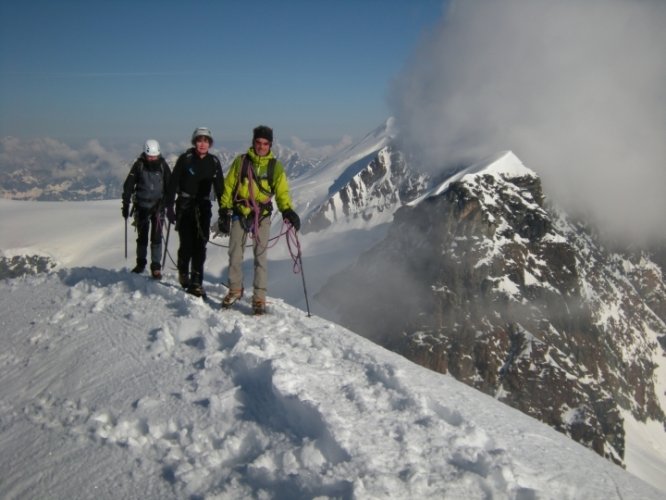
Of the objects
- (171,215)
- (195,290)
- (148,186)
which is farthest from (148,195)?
(195,290)

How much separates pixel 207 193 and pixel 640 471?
478 ft

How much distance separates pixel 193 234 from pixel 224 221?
159 cm

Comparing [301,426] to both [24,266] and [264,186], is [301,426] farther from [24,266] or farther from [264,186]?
[24,266]

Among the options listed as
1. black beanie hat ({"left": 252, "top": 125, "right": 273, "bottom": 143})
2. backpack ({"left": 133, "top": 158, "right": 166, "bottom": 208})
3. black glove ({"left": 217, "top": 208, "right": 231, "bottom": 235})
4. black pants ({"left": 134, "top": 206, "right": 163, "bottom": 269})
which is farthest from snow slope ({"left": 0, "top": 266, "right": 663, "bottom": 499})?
backpack ({"left": 133, "top": 158, "right": 166, "bottom": 208})

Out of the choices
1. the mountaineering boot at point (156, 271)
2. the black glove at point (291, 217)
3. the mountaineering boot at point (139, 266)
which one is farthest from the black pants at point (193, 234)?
the mountaineering boot at point (139, 266)

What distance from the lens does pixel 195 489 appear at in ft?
15.2

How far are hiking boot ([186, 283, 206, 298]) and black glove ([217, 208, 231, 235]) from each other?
1.59 metres

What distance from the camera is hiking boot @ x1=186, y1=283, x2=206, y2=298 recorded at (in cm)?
1016

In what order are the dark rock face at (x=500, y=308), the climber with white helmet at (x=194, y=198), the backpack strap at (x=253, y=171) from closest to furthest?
the backpack strap at (x=253, y=171) < the climber with white helmet at (x=194, y=198) < the dark rock face at (x=500, y=308)

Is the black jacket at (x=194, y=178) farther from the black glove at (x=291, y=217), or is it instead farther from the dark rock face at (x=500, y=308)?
the dark rock face at (x=500, y=308)

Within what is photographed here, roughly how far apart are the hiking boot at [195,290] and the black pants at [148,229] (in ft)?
6.37

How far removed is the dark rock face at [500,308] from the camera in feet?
408

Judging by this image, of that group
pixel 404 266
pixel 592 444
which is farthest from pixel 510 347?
pixel 404 266

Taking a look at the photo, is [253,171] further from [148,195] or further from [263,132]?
[148,195]
